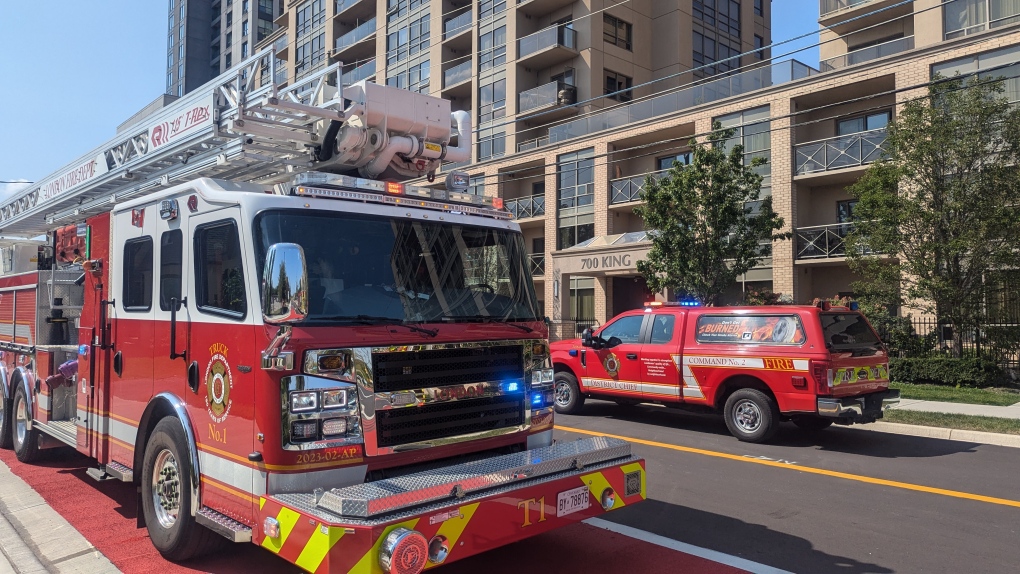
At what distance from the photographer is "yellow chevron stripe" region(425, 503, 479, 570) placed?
12.4 feet

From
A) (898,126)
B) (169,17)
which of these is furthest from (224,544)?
(169,17)

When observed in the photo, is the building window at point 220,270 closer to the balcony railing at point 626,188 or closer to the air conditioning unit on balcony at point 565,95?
the balcony railing at point 626,188

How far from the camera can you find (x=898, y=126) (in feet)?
54.4

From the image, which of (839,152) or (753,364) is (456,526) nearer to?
(753,364)

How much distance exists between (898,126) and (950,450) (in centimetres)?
972

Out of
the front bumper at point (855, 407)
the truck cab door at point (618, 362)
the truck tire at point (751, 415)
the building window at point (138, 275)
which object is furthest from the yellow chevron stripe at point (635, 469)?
the truck cab door at point (618, 362)

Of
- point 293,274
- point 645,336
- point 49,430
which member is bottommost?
point 49,430

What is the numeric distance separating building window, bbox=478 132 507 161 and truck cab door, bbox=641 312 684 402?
24.6 m

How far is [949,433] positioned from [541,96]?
2560 centimetres

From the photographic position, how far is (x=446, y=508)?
12.4 ft

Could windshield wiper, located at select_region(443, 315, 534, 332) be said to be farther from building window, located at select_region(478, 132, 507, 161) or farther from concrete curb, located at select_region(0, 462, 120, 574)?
building window, located at select_region(478, 132, 507, 161)

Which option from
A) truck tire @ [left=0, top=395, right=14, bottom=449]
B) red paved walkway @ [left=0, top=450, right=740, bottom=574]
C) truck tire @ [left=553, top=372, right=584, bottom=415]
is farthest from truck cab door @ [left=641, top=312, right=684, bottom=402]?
truck tire @ [left=0, top=395, right=14, bottom=449]

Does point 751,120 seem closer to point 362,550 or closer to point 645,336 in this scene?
point 645,336

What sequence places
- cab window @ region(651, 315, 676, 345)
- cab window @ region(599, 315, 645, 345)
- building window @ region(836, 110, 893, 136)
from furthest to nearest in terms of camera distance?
building window @ region(836, 110, 893, 136) → cab window @ region(599, 315, 645, 345) → cab window @ region(651, 315, 676, 345)
